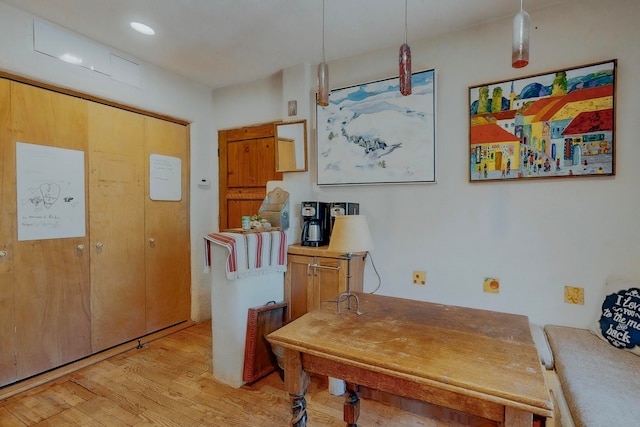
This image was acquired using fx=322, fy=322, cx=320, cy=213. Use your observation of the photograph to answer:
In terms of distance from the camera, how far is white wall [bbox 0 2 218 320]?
84.5 inches

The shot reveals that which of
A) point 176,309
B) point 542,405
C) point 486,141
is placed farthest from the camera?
point 176,309

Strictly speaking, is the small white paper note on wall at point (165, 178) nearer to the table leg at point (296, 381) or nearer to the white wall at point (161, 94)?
the white wall at point (161, 94)

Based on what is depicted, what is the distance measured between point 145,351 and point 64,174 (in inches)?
63.2

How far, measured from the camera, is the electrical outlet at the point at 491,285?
225 centimetres

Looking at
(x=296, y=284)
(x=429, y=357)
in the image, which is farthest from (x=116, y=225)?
(x=429, y=357)

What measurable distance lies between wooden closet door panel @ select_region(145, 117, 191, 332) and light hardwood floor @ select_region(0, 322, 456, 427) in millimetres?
656

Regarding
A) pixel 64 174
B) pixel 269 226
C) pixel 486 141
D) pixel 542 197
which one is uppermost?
pixel 486 141

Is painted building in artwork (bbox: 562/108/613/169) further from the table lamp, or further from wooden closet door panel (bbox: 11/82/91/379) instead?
wooden closet door panel (bbox: 11/82/91/379)

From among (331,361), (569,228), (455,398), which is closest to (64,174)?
(331,361)

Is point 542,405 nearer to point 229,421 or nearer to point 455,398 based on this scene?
point 455,398

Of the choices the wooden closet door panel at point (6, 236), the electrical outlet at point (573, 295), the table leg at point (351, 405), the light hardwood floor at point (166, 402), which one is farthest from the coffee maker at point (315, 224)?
the wooden closet door panel at point (6, 236)

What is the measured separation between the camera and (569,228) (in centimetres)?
205

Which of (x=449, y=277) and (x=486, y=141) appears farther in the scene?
(x=449, y=277)

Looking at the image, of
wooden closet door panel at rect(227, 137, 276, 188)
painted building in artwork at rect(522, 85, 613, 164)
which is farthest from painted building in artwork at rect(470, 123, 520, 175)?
wooden closet door panel at rect(227, 137, 276, 188)
